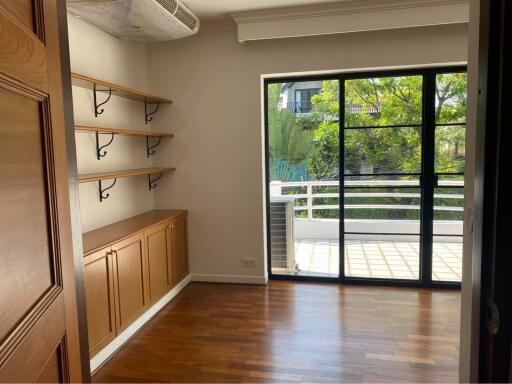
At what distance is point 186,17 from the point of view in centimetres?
305

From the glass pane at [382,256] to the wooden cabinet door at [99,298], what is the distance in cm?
252

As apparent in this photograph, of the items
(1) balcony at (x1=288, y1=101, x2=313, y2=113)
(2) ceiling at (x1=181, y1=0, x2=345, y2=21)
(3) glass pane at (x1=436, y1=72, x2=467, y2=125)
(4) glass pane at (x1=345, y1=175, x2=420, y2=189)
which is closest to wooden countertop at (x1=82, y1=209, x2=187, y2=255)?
(1) balcony at (x1=288, y1=101, x2=313, y2=113)

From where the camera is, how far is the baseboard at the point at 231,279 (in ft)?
13.1

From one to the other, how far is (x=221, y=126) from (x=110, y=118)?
1.16 metres

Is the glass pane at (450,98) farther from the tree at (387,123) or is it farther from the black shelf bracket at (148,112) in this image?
the black shelf bracket at (148,112)

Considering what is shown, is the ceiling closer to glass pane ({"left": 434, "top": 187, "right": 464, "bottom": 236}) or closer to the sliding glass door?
the sliding glass door

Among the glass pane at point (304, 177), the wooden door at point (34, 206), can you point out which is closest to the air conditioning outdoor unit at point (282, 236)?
the glass pane at point (304, 177)

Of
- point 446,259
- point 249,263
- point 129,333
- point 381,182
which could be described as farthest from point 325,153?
point 129,333

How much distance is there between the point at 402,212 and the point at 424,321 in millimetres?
1182

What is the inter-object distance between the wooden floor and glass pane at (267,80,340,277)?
19.9 inches

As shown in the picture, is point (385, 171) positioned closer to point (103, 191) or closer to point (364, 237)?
point (364, 237)

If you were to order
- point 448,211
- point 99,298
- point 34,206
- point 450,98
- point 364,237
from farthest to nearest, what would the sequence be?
1. point 364,237
2. point 448,211
3. point 450,98
4. point 99,298
5. point 34,206

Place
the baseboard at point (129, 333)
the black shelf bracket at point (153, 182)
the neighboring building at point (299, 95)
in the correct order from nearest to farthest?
the baseboard at point (129, 333) → the neighboring building at point (299, 95) → the black shelf bracket at point (153, 182)

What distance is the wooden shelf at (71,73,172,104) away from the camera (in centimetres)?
256
